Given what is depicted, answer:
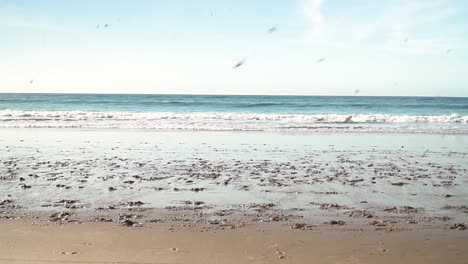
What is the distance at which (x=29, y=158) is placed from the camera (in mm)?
11703

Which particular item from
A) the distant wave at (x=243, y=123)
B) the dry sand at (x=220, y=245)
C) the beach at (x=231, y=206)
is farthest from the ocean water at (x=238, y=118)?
the dry sand at (x=220, y=245)

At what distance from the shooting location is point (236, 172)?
10000mm

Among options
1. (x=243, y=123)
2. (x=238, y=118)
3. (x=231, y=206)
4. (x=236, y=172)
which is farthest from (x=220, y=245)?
(x=238, y=118)

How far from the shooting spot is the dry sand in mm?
4812

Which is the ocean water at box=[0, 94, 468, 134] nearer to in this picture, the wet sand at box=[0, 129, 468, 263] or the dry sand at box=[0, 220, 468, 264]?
the wet sand at box=[0, 129, 468, 263]

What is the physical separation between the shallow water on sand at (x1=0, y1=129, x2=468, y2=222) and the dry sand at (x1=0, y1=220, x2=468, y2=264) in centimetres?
115

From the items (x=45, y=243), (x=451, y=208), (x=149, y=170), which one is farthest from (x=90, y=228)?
(x=451, y=208)

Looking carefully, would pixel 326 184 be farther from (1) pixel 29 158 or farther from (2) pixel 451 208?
(1) pixel 29 158

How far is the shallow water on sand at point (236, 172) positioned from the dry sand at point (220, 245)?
3.78 feet

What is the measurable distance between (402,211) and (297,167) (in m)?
4.06

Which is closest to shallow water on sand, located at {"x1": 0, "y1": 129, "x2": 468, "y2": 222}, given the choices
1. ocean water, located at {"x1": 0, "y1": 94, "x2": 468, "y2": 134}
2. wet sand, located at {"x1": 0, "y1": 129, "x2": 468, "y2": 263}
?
wet sand, located at {"x1": 0, "y1": 129, "x2": 468, "y2": 263}

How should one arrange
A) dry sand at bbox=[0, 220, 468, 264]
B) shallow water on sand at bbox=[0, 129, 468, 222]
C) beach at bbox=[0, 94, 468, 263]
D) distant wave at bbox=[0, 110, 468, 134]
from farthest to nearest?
1. distant wave at bbox=[0, 110, 468, 134]
2. shallow water on sand at bbox=[0, 129, 468, 222]
3. beach at bbox=[0, 94, 468, 263]
4. dry sand at bbox=[0, 220, 468, 264]

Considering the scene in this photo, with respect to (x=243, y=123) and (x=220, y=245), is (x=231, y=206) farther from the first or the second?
(x=243, y=123)

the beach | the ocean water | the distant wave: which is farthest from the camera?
the ocean water
